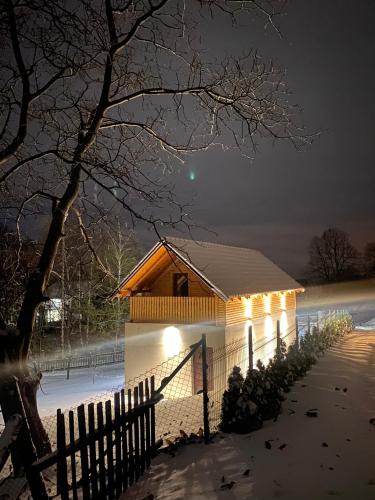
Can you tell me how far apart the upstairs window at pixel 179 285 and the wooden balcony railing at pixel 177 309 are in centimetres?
96

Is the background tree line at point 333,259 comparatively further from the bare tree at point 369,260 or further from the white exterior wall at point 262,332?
the white exterior wall at point 262,332

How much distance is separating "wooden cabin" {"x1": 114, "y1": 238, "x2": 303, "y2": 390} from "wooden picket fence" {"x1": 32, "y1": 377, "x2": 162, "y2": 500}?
10.3 metres

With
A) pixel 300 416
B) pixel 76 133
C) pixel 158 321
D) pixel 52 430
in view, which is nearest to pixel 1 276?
pixel 76 133

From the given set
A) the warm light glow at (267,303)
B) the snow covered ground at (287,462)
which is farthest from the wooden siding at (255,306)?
the snow covered ground at (287,462)

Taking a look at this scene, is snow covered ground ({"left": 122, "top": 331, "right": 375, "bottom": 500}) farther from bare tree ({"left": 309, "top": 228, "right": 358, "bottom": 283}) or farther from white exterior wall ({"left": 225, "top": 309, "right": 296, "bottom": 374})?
bare tree ({"left": 309, "top": 228, "right": 358, "bottom": 283})

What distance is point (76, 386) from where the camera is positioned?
846 inches

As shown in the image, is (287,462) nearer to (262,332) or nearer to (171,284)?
(171,284)

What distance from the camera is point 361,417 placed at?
692 centimetres

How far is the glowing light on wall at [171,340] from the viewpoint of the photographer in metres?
17.4

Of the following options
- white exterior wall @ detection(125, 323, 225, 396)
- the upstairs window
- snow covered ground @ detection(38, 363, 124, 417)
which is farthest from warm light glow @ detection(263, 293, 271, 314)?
snow covered ground @ detection(38, 363, 124, 417)

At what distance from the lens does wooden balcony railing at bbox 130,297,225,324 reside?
55.7ft

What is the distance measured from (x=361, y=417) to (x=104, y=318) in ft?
90.3

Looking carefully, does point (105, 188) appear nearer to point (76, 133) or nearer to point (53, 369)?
point (76, 133)

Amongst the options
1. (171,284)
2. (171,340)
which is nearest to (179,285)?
(171,284)
